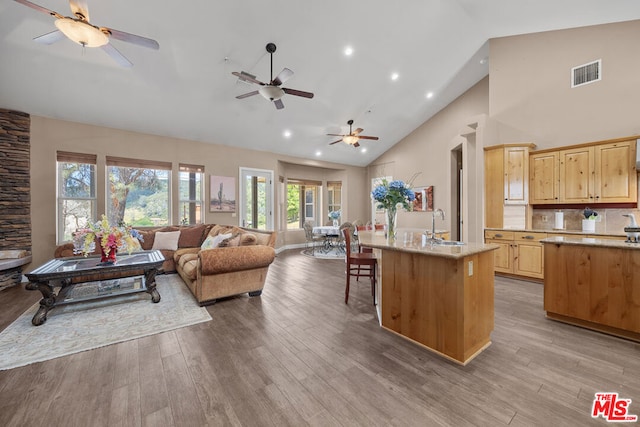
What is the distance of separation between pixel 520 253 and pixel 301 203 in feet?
21.2

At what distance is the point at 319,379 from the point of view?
1898 millimetres

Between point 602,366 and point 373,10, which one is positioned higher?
point 373,10

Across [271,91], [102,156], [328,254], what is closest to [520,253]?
[328,254]

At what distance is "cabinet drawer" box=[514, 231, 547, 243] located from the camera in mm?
4262

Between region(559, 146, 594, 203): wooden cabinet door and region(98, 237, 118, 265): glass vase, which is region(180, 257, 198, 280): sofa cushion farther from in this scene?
region(559, 146, 594, 203): wooden cabinet door

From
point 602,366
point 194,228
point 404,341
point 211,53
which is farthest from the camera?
point 194,228

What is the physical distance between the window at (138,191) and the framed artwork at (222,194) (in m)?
0.97

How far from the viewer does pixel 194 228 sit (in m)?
5.56

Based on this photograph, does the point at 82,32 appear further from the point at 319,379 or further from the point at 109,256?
the point at 319,379

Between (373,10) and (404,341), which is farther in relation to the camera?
(373,10)

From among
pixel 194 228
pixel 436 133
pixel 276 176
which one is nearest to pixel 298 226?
pixel 276 176

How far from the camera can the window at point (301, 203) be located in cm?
879

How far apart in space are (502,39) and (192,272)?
7.22m

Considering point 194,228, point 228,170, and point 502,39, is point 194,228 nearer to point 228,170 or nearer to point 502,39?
point 228,170
